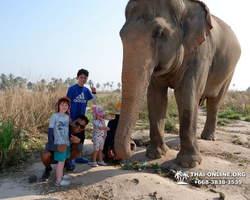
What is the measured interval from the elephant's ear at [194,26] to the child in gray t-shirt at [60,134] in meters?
1.78

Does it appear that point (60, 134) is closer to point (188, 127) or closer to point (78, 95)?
point (78, 95)

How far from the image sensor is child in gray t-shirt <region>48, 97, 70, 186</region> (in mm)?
2715

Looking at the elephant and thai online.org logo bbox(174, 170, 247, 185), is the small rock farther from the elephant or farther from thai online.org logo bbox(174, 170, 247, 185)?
thai online.org logo bbox(174, 170, 247, 185)

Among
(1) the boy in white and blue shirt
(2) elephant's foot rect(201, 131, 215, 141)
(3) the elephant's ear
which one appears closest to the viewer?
(3) the elephant's ear

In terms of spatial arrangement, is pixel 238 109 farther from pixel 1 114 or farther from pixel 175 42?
pixel 1 114

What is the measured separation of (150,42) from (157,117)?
1540 mm

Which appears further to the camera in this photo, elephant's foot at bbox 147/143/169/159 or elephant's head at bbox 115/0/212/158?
elephant's foot at bbox 147/143/169/159

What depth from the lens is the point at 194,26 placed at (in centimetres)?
317

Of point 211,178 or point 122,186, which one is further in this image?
point 211,178

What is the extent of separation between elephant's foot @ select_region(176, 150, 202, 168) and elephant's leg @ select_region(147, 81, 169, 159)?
42 cm

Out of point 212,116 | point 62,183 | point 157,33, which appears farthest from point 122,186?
point 212,116

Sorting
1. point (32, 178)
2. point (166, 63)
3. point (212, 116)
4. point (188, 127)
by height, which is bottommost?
point (32, 178)

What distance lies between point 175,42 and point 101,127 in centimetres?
151

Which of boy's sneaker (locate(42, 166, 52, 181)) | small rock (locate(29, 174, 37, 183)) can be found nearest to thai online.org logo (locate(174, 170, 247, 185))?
boy's sneaker (locate(42, 166, 52, 181))
